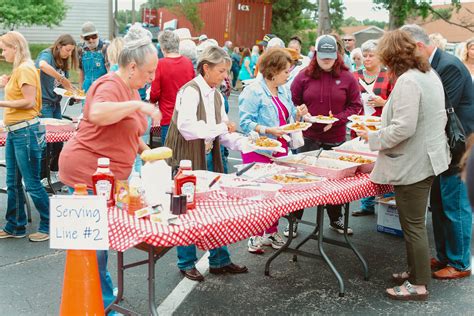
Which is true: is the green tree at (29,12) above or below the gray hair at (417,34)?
below

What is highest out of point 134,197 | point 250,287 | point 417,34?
point 417,34

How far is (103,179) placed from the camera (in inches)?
115

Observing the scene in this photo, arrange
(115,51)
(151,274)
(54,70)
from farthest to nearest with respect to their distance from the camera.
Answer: (54,70) → (115,51) → (151,274)

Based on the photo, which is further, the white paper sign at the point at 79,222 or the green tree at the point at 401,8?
the green tree at the point at 401,8

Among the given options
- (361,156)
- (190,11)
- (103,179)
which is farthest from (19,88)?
(190,11)

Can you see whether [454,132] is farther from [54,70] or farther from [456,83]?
[54,70]

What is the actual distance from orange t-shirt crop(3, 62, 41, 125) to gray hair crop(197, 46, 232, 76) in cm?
153

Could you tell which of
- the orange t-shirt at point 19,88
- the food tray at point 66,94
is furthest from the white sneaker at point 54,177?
the orange t-shirt at point 19,88

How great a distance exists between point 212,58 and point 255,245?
1.81 m

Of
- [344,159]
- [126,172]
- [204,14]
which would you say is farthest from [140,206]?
[204,14]

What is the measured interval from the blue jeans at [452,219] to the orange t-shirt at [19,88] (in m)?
3.30

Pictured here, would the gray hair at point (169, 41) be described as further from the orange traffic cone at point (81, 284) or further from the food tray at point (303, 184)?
the orange traffic cone at point (81, 284)

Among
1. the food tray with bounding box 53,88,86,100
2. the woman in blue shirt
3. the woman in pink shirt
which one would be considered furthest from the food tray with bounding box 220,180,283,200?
the food tray with bounding box 53,88,86,100

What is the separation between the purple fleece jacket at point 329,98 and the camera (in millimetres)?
5207
